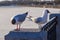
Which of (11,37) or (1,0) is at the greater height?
(1,0)

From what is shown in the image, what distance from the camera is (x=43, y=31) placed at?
1317mm

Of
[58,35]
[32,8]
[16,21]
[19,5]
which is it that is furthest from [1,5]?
[58,35]

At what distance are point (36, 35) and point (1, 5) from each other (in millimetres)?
5907

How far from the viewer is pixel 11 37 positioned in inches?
53.7

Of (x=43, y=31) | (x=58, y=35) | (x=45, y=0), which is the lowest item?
(x=58, y=35)

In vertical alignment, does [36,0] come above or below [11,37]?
above

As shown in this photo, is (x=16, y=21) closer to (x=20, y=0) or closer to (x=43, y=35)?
(x=43, y=35)

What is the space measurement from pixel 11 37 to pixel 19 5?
5.56 m

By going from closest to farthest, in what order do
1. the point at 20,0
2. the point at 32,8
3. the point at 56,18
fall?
1. the point at 56,18
2. the point at 32,8
3. the point at 20,0


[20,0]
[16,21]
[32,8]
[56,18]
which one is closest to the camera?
[56,18]

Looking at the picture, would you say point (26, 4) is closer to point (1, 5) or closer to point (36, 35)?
point (1, 5)

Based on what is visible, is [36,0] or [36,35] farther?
[36,0]

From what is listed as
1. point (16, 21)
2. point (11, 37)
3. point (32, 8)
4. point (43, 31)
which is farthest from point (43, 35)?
point (32, 8)

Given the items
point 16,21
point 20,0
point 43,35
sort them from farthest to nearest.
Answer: point 20,0 < point 16,21 < point 43,35
